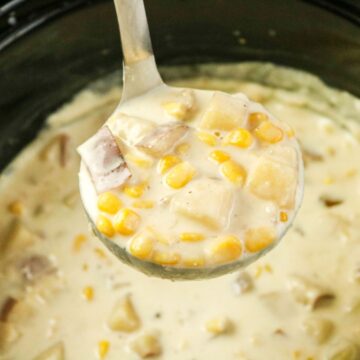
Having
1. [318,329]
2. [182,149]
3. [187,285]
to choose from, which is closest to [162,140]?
[182,149]

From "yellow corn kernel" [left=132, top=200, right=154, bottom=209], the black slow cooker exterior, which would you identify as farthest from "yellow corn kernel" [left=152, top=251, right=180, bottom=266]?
the black slow cooker exterior

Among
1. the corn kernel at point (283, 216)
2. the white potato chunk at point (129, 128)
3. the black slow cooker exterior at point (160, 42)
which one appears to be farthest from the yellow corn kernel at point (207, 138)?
the black slow cooker exterior at point (160, 42)

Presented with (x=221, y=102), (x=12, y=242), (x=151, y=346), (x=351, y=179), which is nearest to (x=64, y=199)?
(x=12, y=242)

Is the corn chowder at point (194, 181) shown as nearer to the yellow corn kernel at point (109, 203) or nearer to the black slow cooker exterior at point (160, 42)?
the yellow corn kernel at point (109, 203)

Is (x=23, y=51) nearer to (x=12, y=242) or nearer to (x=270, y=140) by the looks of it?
(x=12, y=242)

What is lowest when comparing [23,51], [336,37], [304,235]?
[304,235]

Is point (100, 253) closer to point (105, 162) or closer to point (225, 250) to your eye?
point (105, 162)

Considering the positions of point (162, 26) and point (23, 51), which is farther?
point (162, 26)
